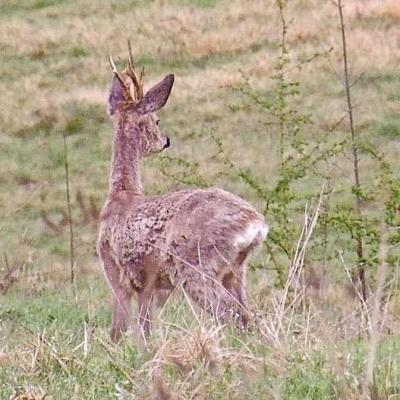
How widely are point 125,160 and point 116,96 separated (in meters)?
0.53

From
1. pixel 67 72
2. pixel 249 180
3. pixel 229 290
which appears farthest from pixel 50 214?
pixel 229 290

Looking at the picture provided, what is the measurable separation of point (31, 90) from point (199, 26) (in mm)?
5370

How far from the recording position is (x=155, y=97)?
902 centimetres

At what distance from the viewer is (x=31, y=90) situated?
26016mm

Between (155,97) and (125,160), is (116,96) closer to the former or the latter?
(155,97)

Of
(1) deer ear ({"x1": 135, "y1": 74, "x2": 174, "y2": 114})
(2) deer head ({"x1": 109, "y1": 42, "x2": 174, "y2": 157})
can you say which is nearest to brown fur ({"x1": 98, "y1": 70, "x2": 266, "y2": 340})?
(2) deer head ({"x1": 109, "y1": 42, "x2": 174, "y2": 157})

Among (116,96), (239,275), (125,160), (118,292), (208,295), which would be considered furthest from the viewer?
(116,96)

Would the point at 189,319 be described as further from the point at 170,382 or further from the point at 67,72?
the point at 67,72

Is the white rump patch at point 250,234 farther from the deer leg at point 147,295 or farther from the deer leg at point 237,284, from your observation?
the deer leg at point 147,295

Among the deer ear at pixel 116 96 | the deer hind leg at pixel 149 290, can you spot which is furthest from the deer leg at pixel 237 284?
the deer ear at pixel 116 96

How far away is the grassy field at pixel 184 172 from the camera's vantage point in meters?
5.54

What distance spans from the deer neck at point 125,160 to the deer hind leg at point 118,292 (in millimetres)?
641

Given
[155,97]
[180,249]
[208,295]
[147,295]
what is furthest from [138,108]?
[208,295]

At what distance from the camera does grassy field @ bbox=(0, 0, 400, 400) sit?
554 centimetres
